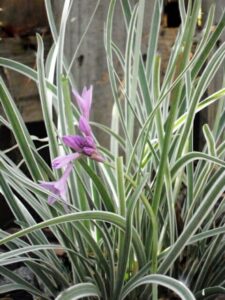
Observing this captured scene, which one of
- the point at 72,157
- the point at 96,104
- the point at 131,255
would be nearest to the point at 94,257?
the point at 131,255

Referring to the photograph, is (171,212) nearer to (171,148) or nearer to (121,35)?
A: (171,148)

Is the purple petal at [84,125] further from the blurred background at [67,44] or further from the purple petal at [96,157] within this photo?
the blurred background at [67,44]

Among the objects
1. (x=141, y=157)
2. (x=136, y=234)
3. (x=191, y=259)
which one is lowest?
(x=191, y=259)

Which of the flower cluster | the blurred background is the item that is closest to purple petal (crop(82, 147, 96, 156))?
the flower cluster

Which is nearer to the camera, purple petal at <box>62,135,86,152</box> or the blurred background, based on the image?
purple petal at <box>62,135,86,152</box>

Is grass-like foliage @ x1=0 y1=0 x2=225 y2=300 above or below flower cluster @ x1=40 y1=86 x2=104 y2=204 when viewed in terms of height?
below

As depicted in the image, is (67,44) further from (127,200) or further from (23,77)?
(127,200)

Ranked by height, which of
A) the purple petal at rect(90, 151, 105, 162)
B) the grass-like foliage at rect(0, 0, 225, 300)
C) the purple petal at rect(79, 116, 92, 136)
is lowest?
the grass-like foliage at rect(0, 0, 225, 300)

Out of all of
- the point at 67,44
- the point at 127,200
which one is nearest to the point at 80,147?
the point at 127,200

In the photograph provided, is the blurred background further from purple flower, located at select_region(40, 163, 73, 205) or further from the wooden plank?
purple flower, located at select_region(40, 163, 73, 205)
